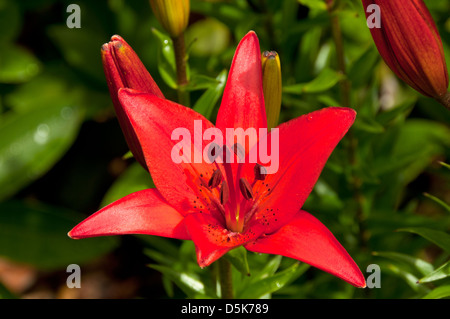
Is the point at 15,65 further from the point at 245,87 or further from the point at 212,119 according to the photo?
the point at 245,87

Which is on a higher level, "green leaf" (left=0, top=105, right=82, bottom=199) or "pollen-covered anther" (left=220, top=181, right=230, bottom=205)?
"green leaf" (left=0, top=105, right=82, bottom=199)

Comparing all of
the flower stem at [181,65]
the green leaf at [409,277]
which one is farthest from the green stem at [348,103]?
the flower stem at [181,65]

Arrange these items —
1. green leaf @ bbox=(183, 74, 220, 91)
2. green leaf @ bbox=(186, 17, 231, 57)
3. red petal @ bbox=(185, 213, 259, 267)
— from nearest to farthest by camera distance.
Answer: red petal @ bbox=(185, 213, 259, 267) < green leaf @ bbox=(183, 74, 220, 91) < green leaf @ bbox=(186, 17, 231, 57)

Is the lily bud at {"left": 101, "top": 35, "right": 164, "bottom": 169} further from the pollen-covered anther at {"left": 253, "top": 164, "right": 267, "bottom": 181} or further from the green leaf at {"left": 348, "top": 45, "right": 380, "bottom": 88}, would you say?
the green leaf at {"left": 348, "top": 45, "right": 380, "bottom": 88}

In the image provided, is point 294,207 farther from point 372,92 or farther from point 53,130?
point 53,130

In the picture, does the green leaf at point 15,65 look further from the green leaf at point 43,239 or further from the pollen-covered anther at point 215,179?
the pollen-covered anther at point 215,179

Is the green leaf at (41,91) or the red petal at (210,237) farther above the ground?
the green leaf at (41,91)

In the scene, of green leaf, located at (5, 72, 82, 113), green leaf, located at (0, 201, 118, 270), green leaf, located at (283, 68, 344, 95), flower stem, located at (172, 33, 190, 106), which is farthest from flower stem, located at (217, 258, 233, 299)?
green leaf, located at (5, 72, 82, 113)

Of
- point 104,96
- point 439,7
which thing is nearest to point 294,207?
point 439,7
